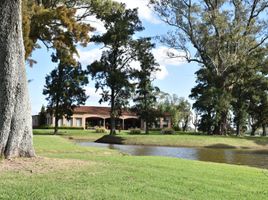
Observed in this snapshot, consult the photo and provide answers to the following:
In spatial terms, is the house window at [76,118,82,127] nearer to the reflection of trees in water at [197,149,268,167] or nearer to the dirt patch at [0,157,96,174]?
the reflection of trees in water at [197,149,268,167]

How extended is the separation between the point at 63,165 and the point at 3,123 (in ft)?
5.94

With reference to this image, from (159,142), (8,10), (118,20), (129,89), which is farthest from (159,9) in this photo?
(8,10)

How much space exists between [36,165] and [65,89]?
48.1 m

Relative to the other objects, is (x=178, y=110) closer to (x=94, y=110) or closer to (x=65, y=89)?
(x=94, y=110)

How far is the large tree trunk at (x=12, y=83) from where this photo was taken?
11.3 meters

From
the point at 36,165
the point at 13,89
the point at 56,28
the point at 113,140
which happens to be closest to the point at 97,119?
the point at 113,140

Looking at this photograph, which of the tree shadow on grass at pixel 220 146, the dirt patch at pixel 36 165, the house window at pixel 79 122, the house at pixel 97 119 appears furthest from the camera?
the house window at pixel 79 122

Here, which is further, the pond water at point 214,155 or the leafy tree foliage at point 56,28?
the leafy tree foliage at point 56,28

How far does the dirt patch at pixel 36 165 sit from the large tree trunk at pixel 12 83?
416 millimetres

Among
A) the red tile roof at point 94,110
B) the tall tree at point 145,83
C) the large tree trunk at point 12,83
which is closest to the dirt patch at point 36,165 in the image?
the large tree trunk at point 12,83

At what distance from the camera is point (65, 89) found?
58.6 metres

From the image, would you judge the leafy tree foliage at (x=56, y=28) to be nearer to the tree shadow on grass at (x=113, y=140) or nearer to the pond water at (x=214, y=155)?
the pond water at (x=214, y=155)

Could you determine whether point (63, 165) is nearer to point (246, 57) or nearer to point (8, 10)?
point (8, 10)

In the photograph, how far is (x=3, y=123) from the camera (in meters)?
11.3
